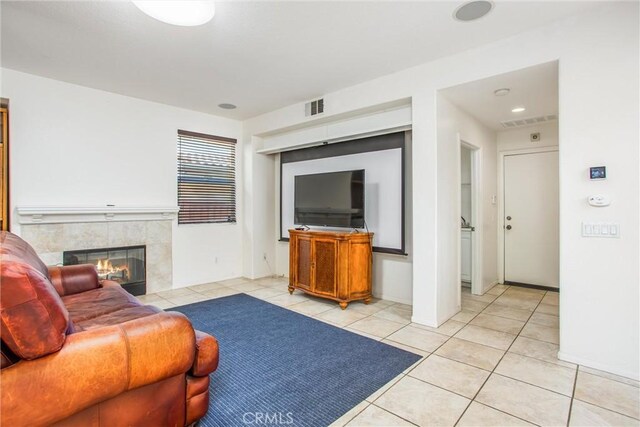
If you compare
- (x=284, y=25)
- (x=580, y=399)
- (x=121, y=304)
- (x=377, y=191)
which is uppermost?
(x=284, y=25)

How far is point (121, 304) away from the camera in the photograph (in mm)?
2449

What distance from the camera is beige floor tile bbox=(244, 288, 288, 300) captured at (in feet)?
14.5

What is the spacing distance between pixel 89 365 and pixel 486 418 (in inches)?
80.6

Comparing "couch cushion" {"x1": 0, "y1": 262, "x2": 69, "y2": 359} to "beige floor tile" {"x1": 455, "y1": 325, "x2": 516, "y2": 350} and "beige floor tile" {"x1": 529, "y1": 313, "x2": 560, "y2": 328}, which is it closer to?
"beige floor tile" {"x1": 455, "y1": 325, "x2": 516, "y2": 350}

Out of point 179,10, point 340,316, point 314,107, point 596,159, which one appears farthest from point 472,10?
point 340,316

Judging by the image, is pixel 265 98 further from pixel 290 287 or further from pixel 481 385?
pixel 481 385

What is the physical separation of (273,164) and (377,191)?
2173mm

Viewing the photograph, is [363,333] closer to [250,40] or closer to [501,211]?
[250,40]

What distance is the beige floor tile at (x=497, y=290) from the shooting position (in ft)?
14.9

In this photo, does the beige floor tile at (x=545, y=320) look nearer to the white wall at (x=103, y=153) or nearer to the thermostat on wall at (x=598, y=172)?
the thermostat on wall at (x=598, y=172)

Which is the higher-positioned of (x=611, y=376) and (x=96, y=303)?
(x=96, y=303)

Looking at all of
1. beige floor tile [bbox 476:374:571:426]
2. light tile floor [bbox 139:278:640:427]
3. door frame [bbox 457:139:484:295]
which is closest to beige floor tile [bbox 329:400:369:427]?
light tile floor [bbox 139:278:640:427]

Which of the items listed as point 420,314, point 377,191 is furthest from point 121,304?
point 377,191

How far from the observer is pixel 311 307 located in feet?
13.0
